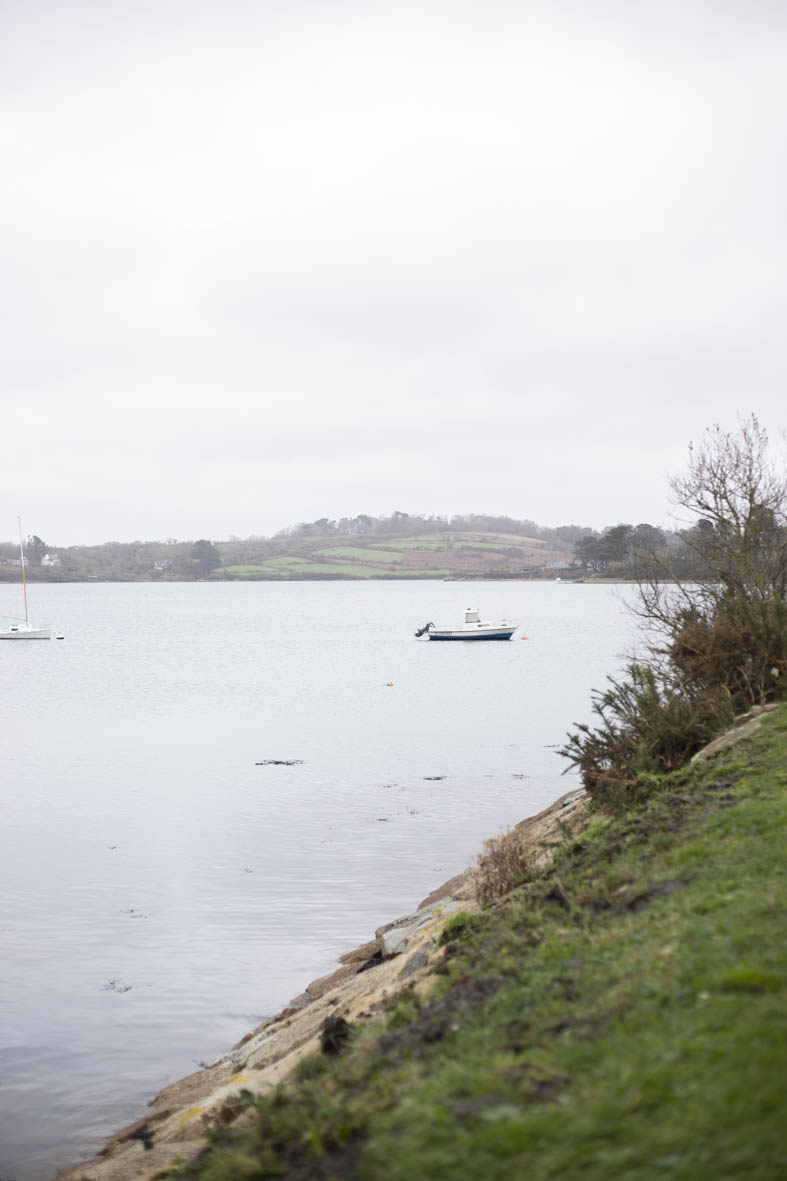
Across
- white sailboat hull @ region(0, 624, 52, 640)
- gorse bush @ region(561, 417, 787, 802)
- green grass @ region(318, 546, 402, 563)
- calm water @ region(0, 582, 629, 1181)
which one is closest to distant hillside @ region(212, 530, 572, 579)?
green grass @ region(318, 546, 402, 563)

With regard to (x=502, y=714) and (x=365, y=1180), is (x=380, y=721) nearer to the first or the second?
(x=502, y=714)

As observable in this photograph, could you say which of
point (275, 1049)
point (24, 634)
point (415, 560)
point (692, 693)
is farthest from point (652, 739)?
point (415, 560)

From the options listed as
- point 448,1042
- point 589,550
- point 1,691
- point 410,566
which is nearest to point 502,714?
point 1,691

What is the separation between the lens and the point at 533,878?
28.3ft

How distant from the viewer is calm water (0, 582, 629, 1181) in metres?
10.2

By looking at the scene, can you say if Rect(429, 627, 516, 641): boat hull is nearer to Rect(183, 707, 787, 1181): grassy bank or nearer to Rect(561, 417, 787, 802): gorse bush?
Rect(561, 417, 787, 802): gorse bush

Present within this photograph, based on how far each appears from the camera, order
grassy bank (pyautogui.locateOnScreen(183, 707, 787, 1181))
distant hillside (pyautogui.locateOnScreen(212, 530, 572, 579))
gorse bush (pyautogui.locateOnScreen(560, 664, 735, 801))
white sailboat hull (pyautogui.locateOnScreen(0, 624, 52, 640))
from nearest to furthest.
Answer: grassy bank (pyautogui.locateOnScreen(183, 707, 787, 1181)) < gorse bush (pyautogui.locateOnScreen(560, 664, 735, 801)) < white sailboat hull (pyautogui.locateOnScreen(0, 624, 52, 640)) < distant hillside (pyautogui.locateOnScreen(212, 530, 572, 579))

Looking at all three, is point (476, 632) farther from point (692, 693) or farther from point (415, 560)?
point (415, 560)

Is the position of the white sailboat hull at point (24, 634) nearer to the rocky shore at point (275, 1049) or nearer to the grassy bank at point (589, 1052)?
the rocky shore at point (275, 1049)

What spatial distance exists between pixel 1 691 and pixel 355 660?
2243 cm

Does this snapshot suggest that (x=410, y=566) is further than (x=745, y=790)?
Yes

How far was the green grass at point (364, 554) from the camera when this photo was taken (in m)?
185

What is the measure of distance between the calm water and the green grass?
13270 cm

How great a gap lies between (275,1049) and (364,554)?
598 ft
